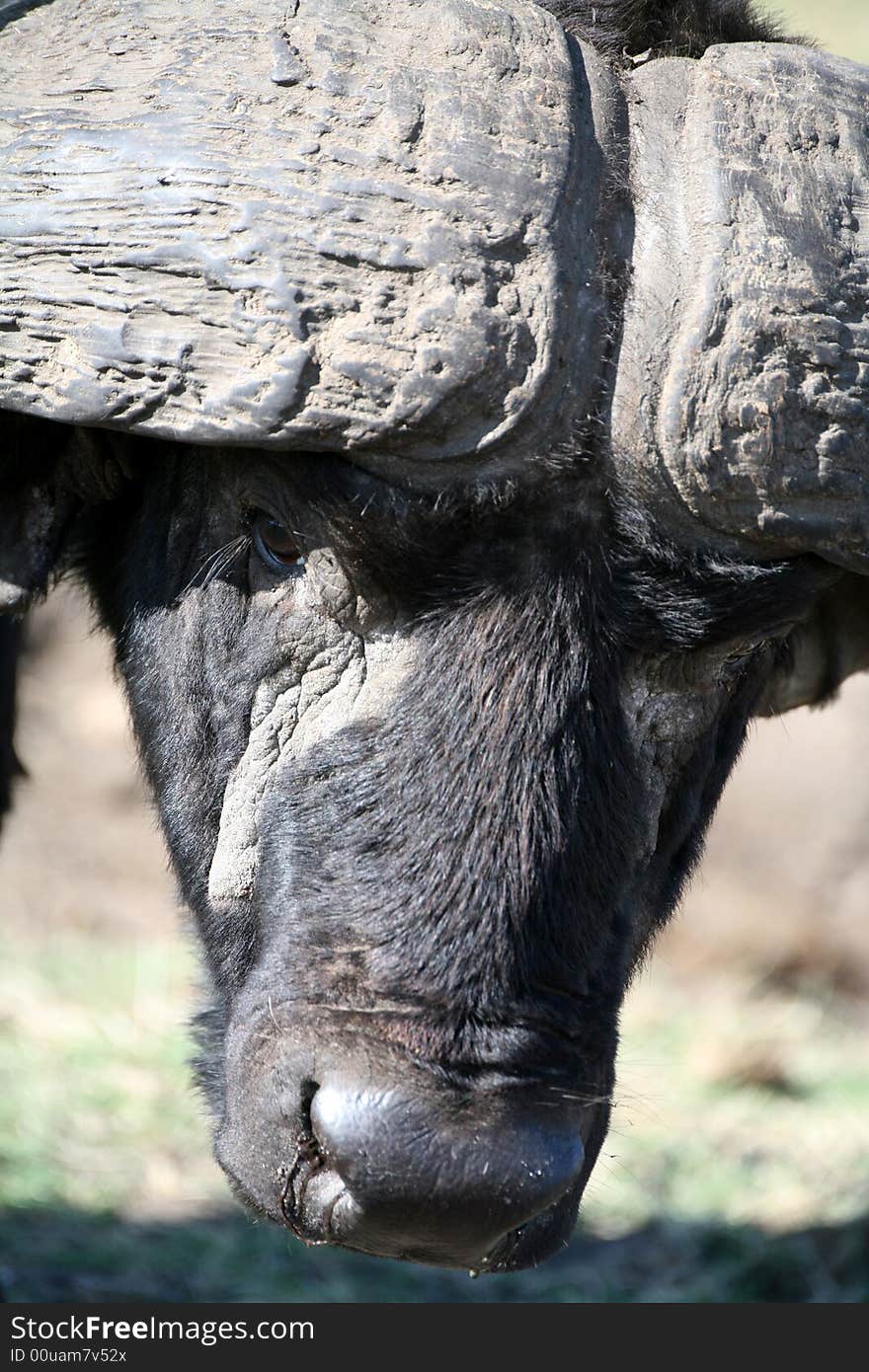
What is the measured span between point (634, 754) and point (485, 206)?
0.91m

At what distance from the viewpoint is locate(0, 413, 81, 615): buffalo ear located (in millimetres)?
2586

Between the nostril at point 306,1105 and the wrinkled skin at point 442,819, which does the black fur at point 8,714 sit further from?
the nostril at point 306,1105

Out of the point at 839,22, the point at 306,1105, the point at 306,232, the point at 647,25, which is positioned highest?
the point at 839,22

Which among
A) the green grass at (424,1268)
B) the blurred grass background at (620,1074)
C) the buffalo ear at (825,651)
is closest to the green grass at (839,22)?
the blurred grass background at (620,1074)

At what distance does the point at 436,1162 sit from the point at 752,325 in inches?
49.7

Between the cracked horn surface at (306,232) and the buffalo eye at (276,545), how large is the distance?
30 cm

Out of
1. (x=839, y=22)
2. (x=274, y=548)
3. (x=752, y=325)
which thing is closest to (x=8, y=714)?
(x=274, y=548)

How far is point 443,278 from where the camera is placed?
6.53 feet

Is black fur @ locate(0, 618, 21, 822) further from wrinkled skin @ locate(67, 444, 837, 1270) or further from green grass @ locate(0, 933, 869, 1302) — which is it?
wrinkled skin @ locate(67, 444, 837, 1270)

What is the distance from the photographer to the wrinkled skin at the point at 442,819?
2084 mm

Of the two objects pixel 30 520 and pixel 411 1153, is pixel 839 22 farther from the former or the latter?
pixel 411 1153

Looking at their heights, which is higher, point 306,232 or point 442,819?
point 306,232

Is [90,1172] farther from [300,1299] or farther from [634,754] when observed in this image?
[634,754]

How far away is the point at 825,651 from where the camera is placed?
10.7 ft
